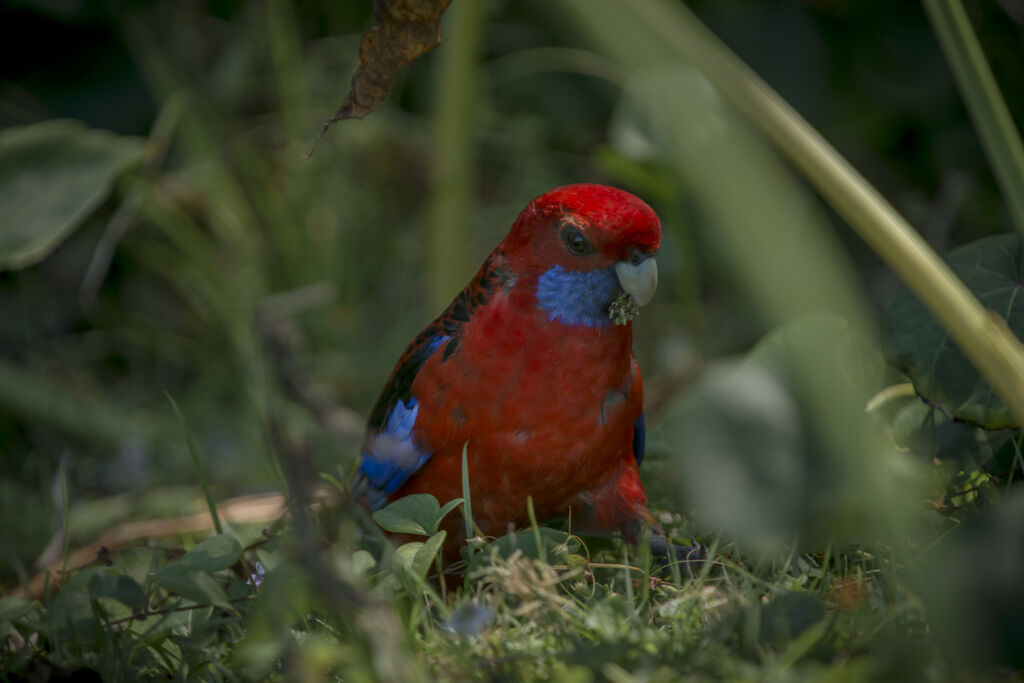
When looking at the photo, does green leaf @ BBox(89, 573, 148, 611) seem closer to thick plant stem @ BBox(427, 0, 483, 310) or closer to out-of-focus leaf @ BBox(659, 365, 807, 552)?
out-of-focus leaf @ BBox(659, 365, 807, 552)

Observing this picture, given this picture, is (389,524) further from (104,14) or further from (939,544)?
(104,14)

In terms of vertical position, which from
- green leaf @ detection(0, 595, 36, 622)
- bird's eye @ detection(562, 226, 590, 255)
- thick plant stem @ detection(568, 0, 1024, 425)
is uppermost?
thick plant stem @ detection(568, 0, 1024, 425)

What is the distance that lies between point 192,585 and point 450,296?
137 cm

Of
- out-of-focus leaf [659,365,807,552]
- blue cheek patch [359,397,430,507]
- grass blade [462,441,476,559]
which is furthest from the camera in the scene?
blue cheek patch [359,397,430,507]

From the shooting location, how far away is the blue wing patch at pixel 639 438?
1939 millimetres

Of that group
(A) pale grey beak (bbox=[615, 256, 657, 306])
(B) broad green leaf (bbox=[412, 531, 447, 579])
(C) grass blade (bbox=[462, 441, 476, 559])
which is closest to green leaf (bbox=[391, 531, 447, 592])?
(B) broad green leaf (bbox=[412, 531, 447, 579])

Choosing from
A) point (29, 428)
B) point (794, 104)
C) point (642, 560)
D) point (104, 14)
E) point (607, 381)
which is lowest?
point (29, 428)

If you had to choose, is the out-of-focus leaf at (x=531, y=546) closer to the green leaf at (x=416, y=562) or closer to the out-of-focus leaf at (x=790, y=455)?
the green leaf at (x=416, y=562)

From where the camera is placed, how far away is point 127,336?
339 cm

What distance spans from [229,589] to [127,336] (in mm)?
2142

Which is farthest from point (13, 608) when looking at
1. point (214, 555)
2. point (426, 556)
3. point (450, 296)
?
point (450, 296)

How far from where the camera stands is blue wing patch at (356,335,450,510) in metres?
1.76

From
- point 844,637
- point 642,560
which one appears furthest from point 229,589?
point 844,637

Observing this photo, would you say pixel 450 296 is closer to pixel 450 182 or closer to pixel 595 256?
pixel 450 182
